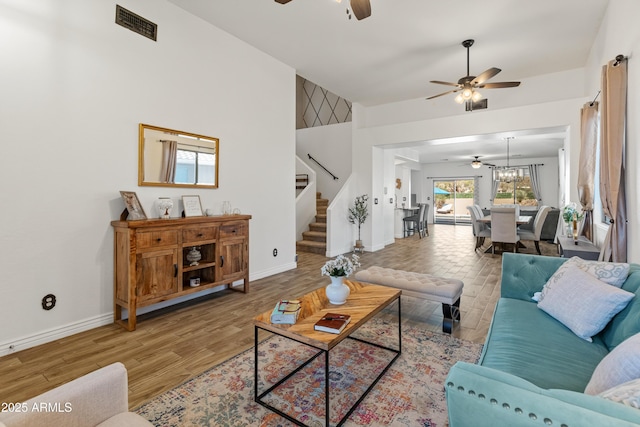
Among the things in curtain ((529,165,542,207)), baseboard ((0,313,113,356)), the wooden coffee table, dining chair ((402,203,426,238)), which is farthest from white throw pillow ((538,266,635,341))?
curtain ((529,165,542,207))

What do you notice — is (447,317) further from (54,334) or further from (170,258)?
(54,334)

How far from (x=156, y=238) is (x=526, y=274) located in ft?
10.8

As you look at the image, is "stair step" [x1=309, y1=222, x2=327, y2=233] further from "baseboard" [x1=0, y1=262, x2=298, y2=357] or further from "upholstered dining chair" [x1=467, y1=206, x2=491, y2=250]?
"baseboard" [x1=0, y1=262, x2=298, y2=357]

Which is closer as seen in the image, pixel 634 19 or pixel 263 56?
pixel 634 19

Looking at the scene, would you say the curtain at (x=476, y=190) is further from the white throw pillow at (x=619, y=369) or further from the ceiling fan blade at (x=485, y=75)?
the white throw pillow at (x=619, y=369)

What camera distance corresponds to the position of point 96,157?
9.47ft

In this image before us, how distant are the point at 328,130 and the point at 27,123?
6.49 m

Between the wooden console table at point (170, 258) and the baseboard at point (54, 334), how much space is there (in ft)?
0.40

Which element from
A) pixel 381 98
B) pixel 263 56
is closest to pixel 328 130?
pixel 381 98

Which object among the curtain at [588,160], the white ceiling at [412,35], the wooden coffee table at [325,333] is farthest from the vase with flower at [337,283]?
the curtain at [588,160]

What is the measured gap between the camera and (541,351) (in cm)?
160

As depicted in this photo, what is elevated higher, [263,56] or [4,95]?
[263,56]

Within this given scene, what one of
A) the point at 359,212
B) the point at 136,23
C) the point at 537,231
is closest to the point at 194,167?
the point at 136,23

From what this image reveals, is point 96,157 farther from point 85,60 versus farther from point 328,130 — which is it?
point 328,130
